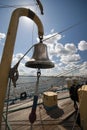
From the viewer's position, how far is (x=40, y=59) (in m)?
2.83

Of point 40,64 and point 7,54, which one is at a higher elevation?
point 7,54

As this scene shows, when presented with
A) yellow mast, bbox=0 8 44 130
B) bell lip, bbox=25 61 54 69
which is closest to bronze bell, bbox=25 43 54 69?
bell lip, bbox=25 61 54 69

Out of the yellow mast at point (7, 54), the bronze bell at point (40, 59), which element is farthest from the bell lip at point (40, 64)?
the yellow mast at point (7, 54)

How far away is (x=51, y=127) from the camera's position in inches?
232

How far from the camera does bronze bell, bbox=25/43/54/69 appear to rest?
2.76 meters

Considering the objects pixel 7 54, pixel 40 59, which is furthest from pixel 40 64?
pixel 7 54

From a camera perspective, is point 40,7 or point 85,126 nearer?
point 40,7

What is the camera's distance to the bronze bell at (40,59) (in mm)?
2758

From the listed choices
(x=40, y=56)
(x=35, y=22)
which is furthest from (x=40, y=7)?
(x=40, y=56)

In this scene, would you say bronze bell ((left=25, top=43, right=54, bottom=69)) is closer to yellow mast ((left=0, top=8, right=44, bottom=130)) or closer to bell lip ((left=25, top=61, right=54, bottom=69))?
bell lip ((left=25, top=61, right=54, bottom=69))

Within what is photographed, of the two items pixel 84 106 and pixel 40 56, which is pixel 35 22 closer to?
pixel 40 56

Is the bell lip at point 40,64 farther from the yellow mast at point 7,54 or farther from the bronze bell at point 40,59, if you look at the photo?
the yellow mast at point 7,54

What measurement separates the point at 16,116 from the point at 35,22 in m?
5.25

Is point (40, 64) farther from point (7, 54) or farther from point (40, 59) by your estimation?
point (7, 54)
